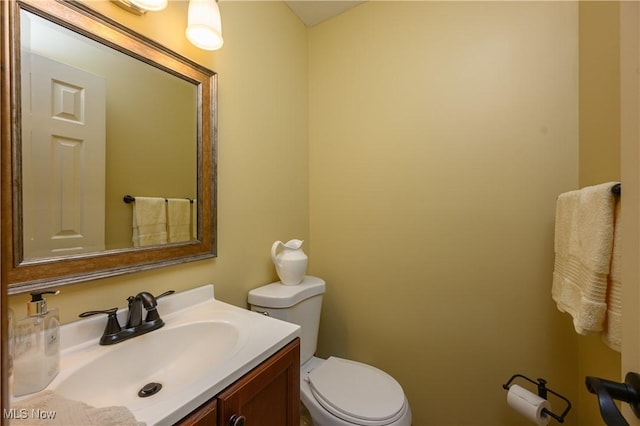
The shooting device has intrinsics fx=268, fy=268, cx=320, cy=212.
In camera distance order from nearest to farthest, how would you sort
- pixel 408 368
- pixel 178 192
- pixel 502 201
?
1. pixel 178 192
2. pixel 502 201
3. pixel 408 368

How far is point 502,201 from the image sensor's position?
1327 mm

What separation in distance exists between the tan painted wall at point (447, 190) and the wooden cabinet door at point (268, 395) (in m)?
0.83

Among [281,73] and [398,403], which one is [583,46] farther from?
[398,403]

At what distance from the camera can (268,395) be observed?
0.80m

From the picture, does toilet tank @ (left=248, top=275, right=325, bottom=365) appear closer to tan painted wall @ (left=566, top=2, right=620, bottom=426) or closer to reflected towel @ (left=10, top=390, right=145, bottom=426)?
A: reflected towel @ (left=10, top=390, right=145, bottom=426)

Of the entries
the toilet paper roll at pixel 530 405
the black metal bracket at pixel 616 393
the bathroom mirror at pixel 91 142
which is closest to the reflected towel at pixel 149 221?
the bathroom mirror at pixel 91 142

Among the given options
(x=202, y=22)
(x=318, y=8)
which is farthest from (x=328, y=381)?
(x=318, y=8)

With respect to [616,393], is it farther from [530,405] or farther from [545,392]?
[545,392]

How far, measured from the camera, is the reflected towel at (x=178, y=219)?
3.47ft

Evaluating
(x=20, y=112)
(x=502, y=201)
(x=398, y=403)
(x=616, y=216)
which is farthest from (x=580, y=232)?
(x=20, y=112)

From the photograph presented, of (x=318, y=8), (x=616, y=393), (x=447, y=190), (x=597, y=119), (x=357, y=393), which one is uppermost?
(x=318, y=8)

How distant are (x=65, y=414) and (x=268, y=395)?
1.55 feet

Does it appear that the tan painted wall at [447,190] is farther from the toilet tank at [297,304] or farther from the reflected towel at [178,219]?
the reflected towel at [178,219]

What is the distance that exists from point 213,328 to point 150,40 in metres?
1.06
